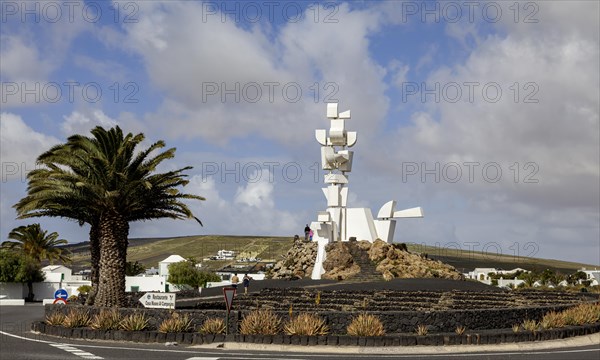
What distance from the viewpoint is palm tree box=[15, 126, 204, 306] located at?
30.4m

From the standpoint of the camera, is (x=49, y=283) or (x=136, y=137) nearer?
(x=136, y=137)

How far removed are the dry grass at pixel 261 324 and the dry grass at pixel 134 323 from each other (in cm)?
361

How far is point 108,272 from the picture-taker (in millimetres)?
30375

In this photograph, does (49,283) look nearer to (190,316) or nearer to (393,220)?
(393,220)

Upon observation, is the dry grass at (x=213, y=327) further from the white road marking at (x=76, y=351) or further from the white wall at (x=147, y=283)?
the white wall at (x=147, y=283)

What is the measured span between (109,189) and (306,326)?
40.0ft

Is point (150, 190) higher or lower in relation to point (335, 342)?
higher

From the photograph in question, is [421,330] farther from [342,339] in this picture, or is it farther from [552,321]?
[552,321]

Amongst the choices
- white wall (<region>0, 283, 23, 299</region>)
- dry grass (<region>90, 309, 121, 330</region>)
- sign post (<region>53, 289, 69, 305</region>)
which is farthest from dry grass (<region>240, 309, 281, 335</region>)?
white wall (<region>0, 283, 23, 299</region>)

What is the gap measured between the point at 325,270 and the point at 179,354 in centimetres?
3743

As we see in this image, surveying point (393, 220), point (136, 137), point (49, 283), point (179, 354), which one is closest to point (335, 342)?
point (179, 354)

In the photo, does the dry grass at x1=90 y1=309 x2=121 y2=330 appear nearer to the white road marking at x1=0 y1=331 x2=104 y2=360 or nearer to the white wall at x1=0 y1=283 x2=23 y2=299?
the white road marking at x1=0 y1=331 x2=104 y2=360

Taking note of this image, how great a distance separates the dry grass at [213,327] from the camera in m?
23.9

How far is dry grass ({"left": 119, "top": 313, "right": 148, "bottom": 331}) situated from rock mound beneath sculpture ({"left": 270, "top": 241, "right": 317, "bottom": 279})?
33881 mm
